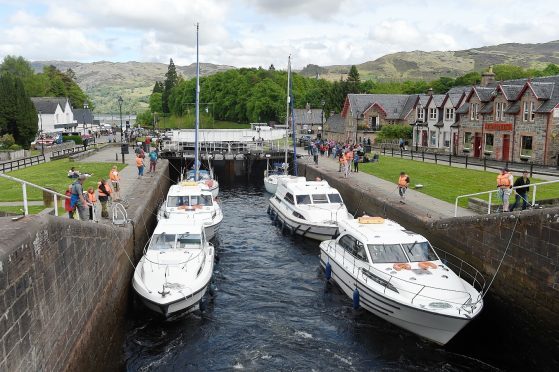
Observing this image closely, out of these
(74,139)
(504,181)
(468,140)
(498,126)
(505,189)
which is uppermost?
(498,126)

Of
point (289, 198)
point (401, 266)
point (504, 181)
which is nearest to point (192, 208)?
point (289, 198)

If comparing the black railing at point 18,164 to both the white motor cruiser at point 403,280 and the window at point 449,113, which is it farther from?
the window at point 449,113

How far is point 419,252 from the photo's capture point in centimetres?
1778

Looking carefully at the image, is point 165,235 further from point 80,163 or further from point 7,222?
point 80,163

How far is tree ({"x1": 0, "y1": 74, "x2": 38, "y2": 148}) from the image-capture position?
60.6m

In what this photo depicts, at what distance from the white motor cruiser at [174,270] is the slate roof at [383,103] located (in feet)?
189

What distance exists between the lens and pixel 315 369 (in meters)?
14.3

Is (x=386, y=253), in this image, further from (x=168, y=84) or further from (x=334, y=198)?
(x=168, y=84)

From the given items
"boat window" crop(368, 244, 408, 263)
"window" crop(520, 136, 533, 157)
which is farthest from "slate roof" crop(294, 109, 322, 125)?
"boat window" crop(368, 244, 408, 263)

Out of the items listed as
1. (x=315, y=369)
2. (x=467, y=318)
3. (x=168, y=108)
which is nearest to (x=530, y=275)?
(x=467, y=318)

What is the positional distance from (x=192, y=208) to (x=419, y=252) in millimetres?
12957

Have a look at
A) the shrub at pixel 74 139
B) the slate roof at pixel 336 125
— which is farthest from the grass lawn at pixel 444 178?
the shrub at pixel 74 139

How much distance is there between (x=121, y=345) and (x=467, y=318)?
412 inches

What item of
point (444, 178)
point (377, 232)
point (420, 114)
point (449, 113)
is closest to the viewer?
point (377, 232)
